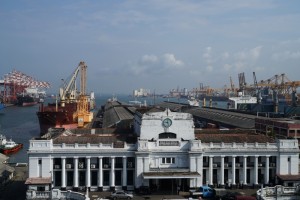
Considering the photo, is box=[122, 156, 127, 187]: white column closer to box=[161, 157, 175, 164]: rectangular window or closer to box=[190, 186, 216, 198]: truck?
box=[161, 157, 175, 164]: rectangular window

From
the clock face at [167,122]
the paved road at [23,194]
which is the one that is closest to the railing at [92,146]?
the clock face at [167,122]

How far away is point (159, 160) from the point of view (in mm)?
45094

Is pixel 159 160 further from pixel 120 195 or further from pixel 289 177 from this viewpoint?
pixel 289 177

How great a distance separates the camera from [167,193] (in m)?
43.4

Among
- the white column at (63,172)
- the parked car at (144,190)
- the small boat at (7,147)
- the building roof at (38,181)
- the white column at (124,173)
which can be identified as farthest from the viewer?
the small boat at (7,147)

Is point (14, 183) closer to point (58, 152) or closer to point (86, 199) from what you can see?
point (58, 152)

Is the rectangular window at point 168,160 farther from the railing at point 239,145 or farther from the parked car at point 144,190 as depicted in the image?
the railing at point 239,145

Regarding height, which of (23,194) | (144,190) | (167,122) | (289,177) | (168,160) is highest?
(167,122)

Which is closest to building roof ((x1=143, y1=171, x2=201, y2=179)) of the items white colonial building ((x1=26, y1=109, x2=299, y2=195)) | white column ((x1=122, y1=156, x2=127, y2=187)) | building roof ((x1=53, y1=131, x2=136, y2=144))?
white colonial building ((x1=26, y1=109, x2=299, y2=195))

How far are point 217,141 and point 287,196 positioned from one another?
928 cm

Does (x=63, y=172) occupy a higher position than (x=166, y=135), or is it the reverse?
(x=166, y=135)

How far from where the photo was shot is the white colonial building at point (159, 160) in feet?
144

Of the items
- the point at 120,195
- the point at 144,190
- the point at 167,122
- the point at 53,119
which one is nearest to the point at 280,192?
the point at 167,122

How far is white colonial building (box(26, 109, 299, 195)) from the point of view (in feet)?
144
